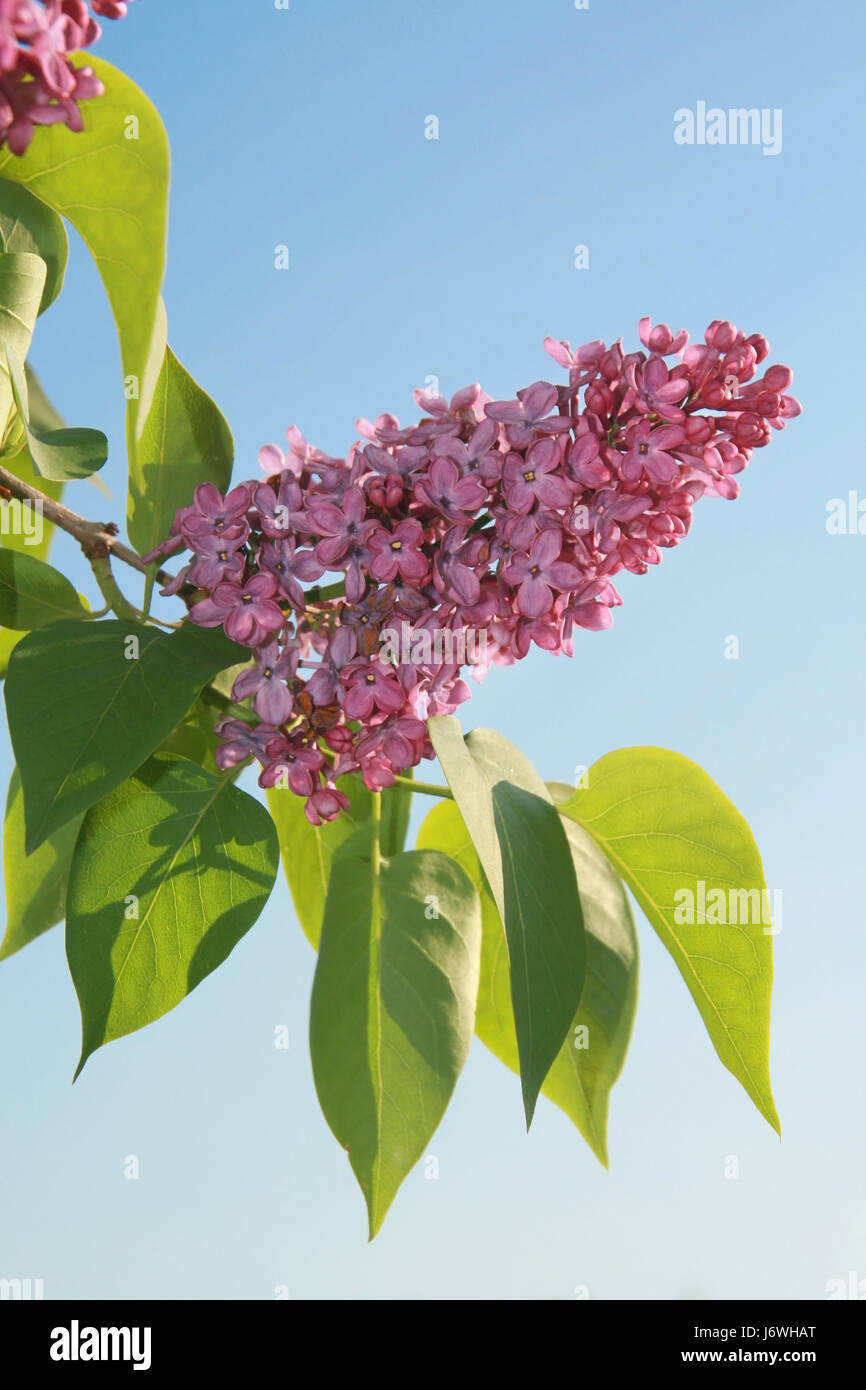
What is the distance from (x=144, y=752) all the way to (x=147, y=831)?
9 centimetres

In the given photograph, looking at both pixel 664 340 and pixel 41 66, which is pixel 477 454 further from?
pixel 41 66

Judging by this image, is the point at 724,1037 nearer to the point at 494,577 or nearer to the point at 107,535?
the point at 494,577

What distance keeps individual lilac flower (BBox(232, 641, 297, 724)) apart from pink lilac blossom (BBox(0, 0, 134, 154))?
262 millimetres

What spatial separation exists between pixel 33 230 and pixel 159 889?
1.16ft

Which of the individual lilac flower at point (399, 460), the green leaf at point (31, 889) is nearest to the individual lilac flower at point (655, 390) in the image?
the individual lilac flower at point (399, 460)

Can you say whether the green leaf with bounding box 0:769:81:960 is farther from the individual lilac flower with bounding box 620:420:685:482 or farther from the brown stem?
the individual lilac flower with bounding box 620:420:685:482

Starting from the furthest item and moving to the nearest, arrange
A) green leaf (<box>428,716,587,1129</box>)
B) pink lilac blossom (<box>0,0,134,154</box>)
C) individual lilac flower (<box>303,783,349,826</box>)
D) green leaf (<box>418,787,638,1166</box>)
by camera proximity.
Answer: green leaf (<box>418,787,638,1166</box>)
individual lilac flower (<box>303,783,349,826</box>)
green leaf (<box>428,716,587,1129</box>)
pink lilac blossom (<box>0,0,134,154</box>)

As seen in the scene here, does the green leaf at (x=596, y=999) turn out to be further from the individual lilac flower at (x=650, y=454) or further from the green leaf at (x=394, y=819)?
the individual lilac flower at (x=650, y=454)

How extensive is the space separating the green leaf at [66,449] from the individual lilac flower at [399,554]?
140 mm

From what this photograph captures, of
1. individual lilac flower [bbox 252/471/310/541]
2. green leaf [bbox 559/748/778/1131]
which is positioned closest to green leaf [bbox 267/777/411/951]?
green leaf [bbox 559/748/778/1131]

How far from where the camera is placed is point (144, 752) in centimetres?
57

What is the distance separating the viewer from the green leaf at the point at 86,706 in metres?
0.55

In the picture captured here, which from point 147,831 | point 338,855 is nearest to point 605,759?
point 338,855

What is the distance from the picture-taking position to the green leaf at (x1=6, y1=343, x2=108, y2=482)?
592 millimetres
